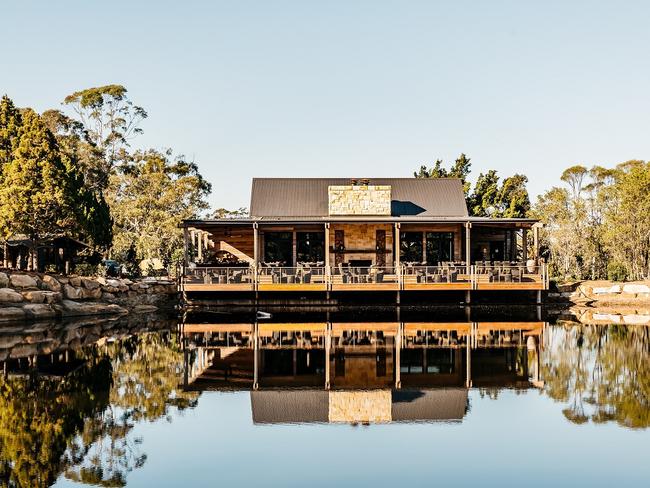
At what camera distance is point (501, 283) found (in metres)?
27.0

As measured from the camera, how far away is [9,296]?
71.3 feet

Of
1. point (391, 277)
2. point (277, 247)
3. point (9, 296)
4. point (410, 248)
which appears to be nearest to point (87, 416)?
point (9, 296)

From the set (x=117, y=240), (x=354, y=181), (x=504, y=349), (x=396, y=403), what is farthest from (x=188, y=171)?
(x=396, y=403)

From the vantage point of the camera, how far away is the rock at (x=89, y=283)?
24875 millimetres

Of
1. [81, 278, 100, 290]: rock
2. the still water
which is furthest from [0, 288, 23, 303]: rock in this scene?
the still water

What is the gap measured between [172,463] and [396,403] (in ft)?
12.8

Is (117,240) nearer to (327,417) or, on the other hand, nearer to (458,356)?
(458,356)

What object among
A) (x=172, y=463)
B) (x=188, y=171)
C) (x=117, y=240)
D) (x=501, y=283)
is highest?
(x=188, y=171)

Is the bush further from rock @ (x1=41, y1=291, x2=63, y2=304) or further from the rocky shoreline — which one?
rock @ (x1=41, y1=291, x2=63, y2=304)

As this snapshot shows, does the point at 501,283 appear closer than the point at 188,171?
Yes

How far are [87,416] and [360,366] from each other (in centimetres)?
582

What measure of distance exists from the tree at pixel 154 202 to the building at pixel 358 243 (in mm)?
8696

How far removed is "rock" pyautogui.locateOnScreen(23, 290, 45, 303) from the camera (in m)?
22.4

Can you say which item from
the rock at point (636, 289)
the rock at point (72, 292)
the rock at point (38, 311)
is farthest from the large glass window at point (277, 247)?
the rock at point (636, 289)
